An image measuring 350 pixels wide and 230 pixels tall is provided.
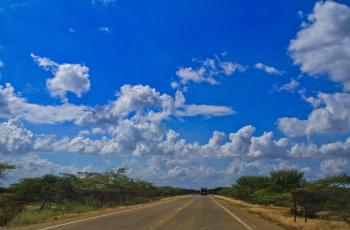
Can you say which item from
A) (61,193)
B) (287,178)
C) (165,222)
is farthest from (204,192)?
(165,222)

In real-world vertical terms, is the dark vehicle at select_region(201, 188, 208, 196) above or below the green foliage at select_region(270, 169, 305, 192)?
above

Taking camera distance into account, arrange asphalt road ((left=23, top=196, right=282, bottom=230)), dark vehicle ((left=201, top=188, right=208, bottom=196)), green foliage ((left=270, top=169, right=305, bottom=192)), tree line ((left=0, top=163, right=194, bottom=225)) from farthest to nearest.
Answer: dark vehicle ((left=201, top=188, right=208, bottom=196))
green foliage ((left=270, top=169, right=305, bottom=192))
tree line ((left=0, top=163, right=194, bottom=225))
asphalt road ((left=23, top=196, right=282, bottom=230))

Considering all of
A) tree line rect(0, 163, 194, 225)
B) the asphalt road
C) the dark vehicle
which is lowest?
the asphalt road

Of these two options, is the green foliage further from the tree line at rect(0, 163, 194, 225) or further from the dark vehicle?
the dark vehicle

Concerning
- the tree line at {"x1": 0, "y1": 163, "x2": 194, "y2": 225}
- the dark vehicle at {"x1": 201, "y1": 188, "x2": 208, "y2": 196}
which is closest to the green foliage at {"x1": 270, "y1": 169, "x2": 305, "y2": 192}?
the tree line at {"x1": 0, "y1": 163, "x2": 194, "y2": 225}

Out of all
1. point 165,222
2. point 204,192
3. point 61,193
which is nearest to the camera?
point 165,222

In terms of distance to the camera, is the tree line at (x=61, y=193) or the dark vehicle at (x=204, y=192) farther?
the dark vehicle at (x=204, y=192)

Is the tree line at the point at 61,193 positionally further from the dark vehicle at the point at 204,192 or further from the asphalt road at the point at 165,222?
the dark vehicle at the point at 204,192

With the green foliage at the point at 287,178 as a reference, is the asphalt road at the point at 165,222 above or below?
below

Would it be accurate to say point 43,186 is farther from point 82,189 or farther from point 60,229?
point 60,229

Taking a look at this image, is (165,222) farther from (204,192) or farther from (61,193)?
(204,192)

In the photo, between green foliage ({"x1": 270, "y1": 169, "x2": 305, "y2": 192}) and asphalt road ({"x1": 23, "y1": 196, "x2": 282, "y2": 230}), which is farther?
green foliage ({"x1": 270, "y1": 169, "x2": 305, "y2": 192})

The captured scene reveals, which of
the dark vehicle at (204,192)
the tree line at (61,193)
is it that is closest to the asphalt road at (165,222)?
the tree line at (61,193)

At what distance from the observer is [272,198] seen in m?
46.6
